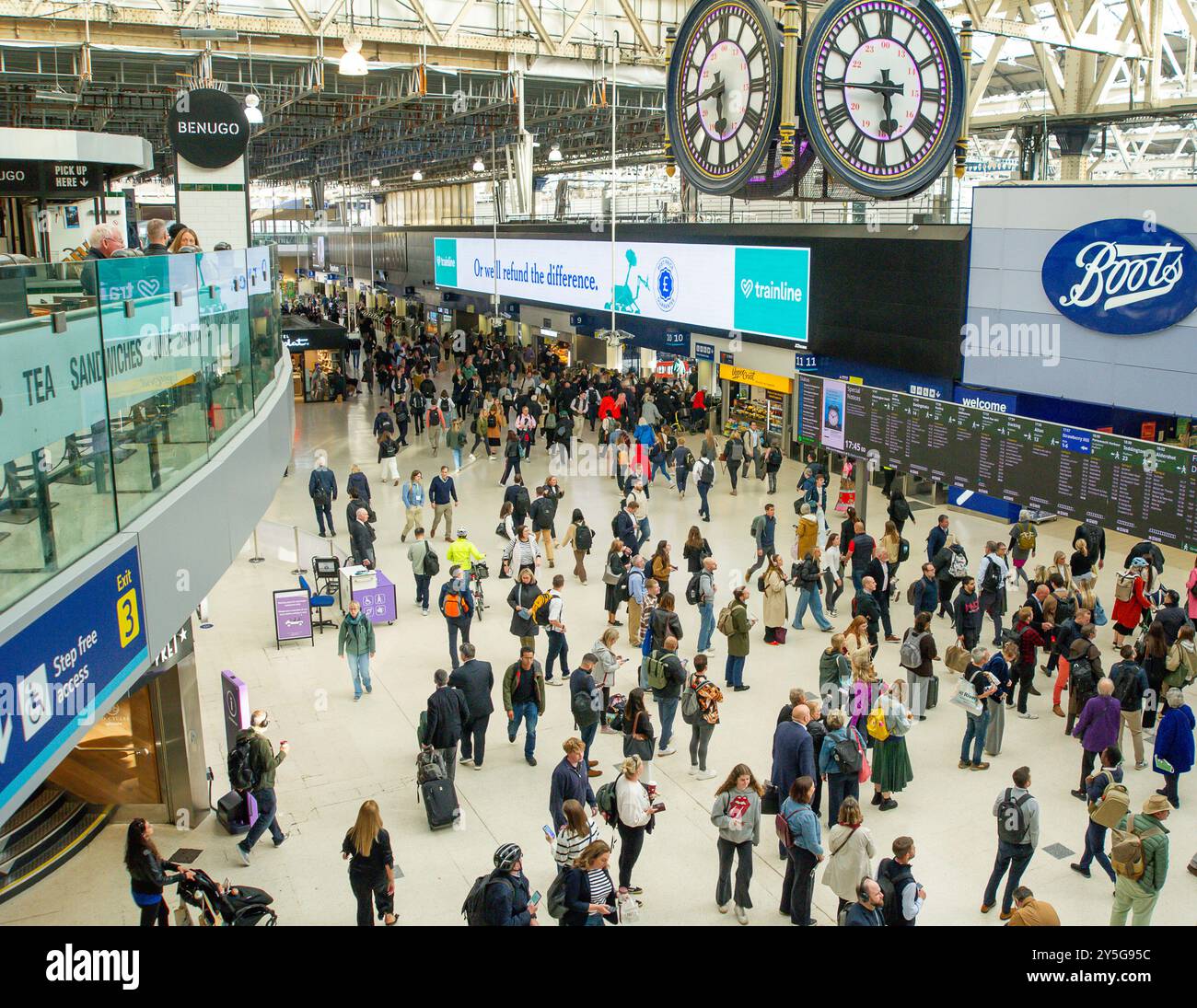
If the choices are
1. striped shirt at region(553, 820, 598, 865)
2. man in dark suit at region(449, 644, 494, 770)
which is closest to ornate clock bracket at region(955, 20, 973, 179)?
man in dark suit at region(449, 644, 494, 770)

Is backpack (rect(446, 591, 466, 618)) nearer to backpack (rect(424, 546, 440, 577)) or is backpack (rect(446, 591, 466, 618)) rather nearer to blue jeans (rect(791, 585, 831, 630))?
backpack (rect(424, 546, 440, 577))

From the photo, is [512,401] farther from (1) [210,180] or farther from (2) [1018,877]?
(2) [1018,877]

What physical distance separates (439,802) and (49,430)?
4.87m

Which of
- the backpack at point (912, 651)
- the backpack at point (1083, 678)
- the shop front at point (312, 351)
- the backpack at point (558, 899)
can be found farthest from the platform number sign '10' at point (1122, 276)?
the shop front at point (312, 351)

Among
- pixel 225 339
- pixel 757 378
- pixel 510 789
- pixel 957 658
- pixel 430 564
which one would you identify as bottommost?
pixel 510 789

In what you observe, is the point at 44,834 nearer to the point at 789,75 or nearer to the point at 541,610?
the point at 541,610

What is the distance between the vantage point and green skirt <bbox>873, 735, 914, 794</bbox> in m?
9.28

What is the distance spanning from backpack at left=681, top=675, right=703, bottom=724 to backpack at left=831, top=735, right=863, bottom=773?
1.44 meters

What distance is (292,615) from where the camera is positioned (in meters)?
13.2

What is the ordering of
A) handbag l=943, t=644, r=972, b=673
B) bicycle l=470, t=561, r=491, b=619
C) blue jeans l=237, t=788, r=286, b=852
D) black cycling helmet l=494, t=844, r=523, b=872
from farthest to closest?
bicycle l=470, t=561, r=491, b=619 < handbag l=943, t=644, r=972, b=673 < blue jeans l=237, t=788, r=286, b=852 < black cycling helmet l=494, t=844, r=523, b=872

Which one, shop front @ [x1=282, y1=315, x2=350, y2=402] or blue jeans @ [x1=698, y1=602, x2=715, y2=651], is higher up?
shop front @ [x1=282, y1=315, x2=350, y2=402]

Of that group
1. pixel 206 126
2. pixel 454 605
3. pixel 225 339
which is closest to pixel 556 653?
pixel 454 605

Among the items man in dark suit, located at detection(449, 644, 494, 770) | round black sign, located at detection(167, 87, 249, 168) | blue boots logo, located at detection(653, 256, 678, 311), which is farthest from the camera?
blue boots logo, located at detection(653, 256, 678, 311)

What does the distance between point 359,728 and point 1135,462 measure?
874cm
